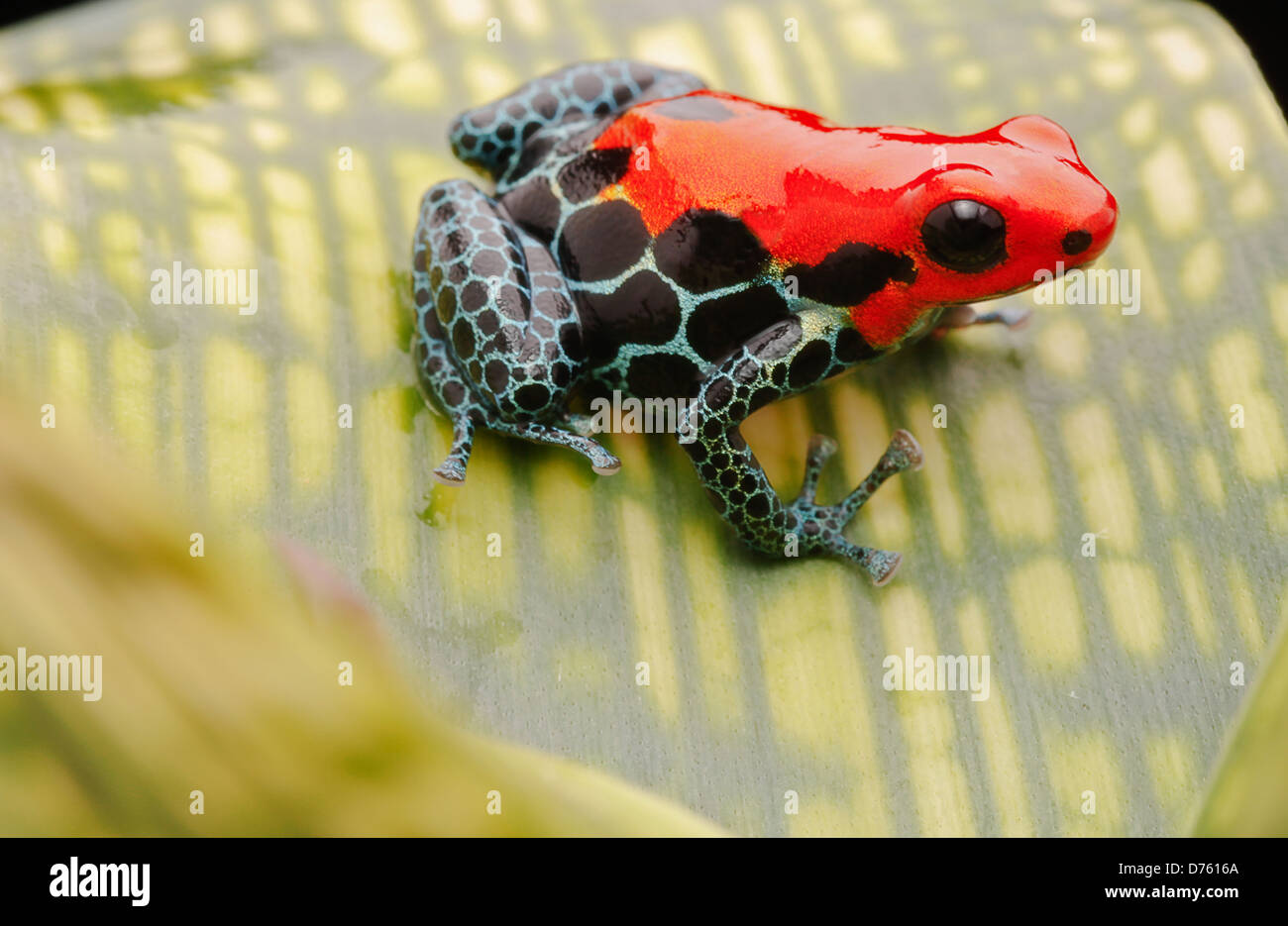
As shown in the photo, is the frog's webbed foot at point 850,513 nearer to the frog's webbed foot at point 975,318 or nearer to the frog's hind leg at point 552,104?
the frog's webbed foot at point 975,318

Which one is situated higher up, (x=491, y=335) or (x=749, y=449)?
(x=491, y=335)

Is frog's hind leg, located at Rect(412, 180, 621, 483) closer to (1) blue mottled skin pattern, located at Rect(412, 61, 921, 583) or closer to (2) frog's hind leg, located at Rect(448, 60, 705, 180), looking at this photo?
(1) blue mottled skin pattern, located at Rect(412, 61, 921, 583)

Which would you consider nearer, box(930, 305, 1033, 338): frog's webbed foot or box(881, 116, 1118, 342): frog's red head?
box(881, 116, 1118, 342): frog's red head

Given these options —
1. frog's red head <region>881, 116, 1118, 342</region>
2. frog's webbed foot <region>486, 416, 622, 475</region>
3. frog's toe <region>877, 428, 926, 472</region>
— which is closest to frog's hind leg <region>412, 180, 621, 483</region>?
frog's webbed foot <region>486, 416, 622, 475</region>

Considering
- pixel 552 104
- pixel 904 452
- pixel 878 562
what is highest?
pixel 552 104

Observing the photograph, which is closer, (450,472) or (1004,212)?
(1004,212)

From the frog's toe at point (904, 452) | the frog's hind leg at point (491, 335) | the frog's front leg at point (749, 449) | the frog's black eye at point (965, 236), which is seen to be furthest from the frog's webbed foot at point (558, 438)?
the frog's black eye at point (965, 236)

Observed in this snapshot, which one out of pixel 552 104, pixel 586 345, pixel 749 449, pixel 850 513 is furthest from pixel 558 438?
pixel 552 104

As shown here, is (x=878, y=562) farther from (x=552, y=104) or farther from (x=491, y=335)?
(x=552, y=104)
